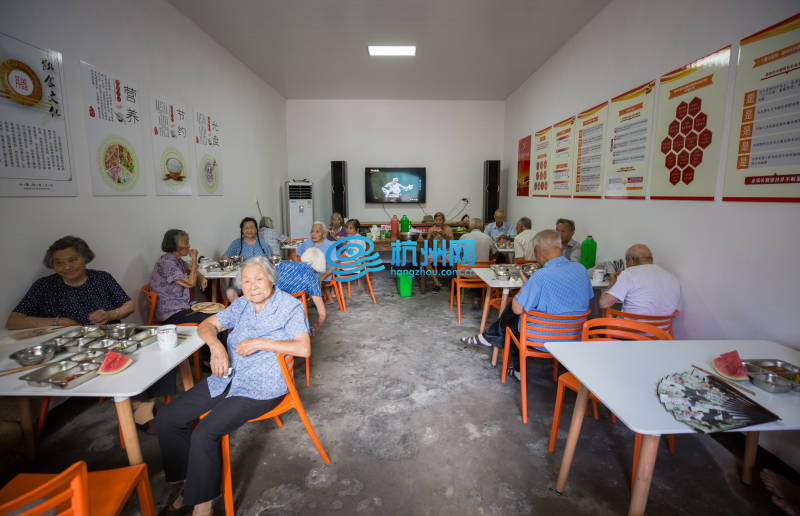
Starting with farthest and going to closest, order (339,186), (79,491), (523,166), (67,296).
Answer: (339,186)
(523,166)
(67,296)
(79,491)

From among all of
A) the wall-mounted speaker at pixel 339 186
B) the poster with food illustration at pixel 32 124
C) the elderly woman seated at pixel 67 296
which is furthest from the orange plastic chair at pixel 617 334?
the wall-mounted speaker at pixel 339 186

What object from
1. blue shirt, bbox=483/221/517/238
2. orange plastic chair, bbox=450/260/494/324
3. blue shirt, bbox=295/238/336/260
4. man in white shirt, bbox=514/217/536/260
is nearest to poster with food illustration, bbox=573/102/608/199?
man in white shirt, bbox=514/217/536/260

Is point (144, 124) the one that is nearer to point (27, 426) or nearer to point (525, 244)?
point (27, 426)

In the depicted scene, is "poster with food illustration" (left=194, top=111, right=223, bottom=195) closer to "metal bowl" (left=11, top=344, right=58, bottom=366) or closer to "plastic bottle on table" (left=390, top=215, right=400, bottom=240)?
"plastic bottle on table" (left=390, top=215, right=400, bottom=240)

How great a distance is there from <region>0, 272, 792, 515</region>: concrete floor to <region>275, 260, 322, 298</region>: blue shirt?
73 cm

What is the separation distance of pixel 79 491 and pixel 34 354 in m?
1.13

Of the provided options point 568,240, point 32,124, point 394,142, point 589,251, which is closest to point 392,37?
point 394,142

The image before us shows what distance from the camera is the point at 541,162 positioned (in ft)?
18.2

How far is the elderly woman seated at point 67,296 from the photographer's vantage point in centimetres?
215

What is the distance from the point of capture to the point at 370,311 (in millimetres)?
4629

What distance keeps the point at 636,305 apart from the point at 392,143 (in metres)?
5.88

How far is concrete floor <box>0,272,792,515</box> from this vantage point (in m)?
1.75

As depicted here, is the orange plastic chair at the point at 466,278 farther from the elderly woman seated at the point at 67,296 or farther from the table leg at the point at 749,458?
the elderly woman seated at the point at 67,296

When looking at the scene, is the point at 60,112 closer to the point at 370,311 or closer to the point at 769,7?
the point at 370,311
